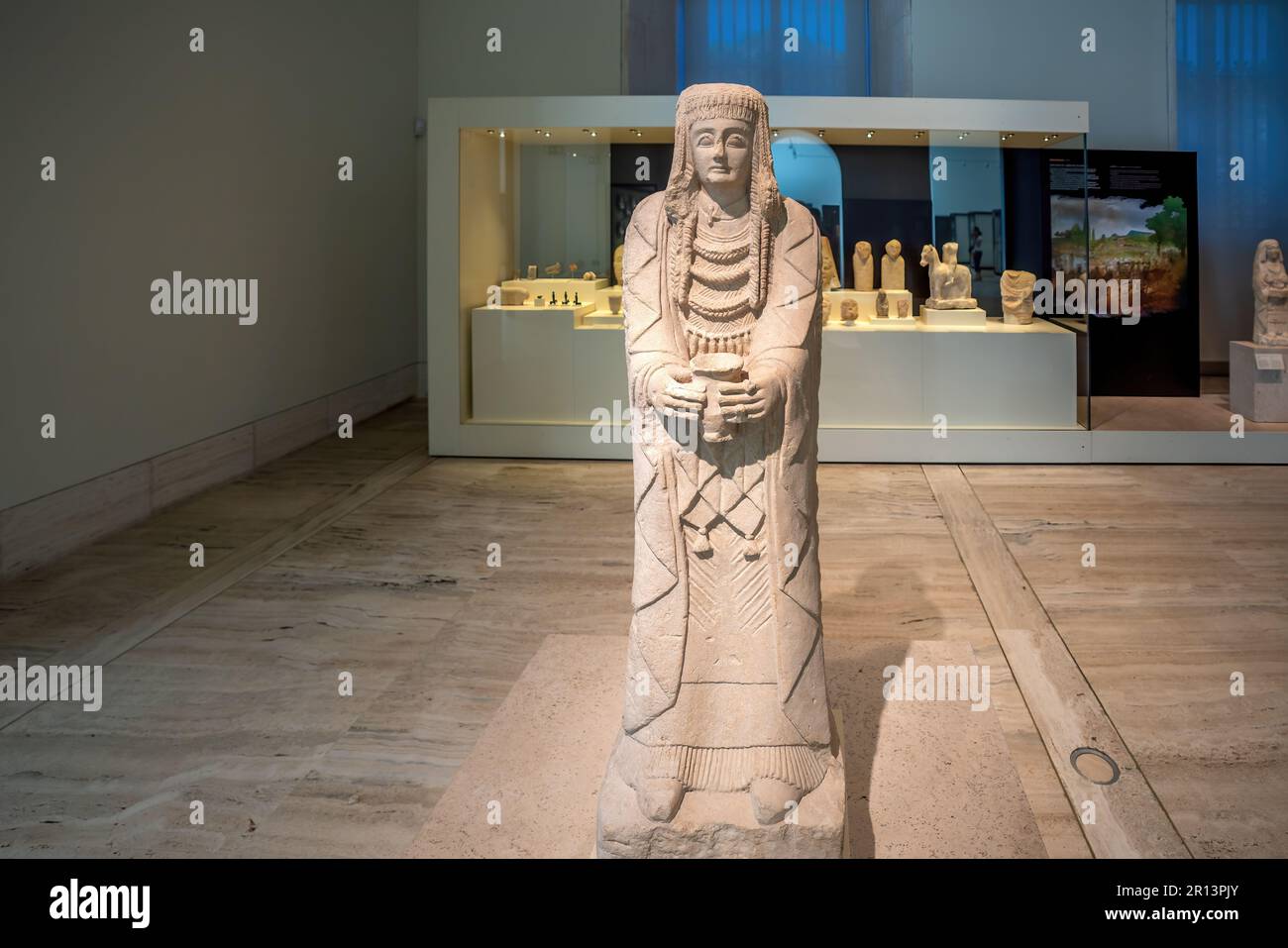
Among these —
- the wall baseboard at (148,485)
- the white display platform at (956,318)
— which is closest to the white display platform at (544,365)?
the wall baseboard at (148,485)

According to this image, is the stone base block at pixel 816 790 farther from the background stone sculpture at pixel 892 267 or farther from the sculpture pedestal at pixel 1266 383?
the sculpture pedestal at pixel 1266 383

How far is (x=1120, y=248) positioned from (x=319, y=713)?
993 cm

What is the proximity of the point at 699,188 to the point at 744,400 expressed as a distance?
0.74m

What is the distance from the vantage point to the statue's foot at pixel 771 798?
317cm

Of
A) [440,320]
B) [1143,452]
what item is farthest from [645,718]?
[1143,452]

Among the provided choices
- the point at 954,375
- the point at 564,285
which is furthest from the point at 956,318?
the point at 564,285

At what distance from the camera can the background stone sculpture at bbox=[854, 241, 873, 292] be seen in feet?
31.2

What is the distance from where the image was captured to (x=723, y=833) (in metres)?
3.17

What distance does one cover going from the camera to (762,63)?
551 inches

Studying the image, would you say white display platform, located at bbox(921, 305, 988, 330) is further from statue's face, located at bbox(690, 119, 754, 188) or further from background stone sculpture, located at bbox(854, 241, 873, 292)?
statue's face, located at bbox(690, 119, 754, 188)

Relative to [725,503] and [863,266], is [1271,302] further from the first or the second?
[725,503]

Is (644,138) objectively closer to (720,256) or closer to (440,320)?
(440,320)

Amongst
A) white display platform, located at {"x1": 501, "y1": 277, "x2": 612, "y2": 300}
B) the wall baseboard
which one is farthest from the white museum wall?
white display platform, located at {"x1": 501, "y1": 277, "x2": 612, "y2": 300}

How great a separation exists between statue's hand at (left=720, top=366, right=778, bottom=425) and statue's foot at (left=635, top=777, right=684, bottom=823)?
1102mm
